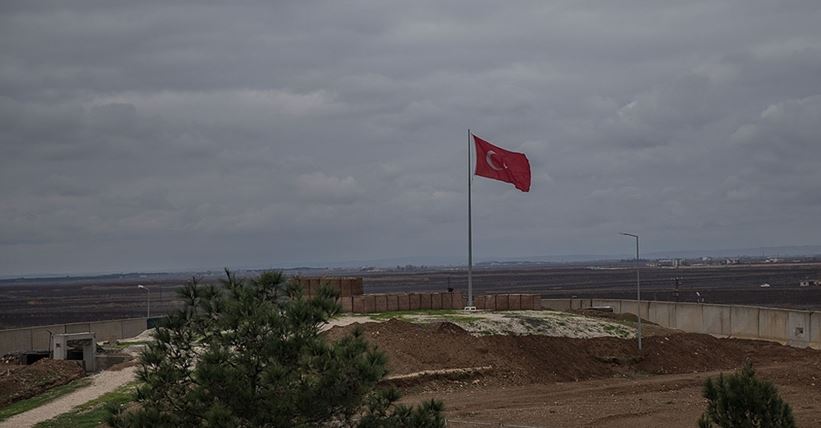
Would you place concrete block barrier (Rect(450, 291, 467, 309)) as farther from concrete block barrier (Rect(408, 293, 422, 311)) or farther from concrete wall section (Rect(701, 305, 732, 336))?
concrete wall section (Rect(701, 305, 732, 336))

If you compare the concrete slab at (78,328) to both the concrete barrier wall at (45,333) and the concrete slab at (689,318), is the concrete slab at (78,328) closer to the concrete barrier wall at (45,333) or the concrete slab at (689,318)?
the concrete barrier wall at (45,333)

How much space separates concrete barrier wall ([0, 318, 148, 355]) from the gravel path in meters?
12.9

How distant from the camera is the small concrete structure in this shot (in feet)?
124

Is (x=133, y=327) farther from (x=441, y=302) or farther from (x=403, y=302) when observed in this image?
(x=441, y=302)

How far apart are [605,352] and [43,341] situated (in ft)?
85.2

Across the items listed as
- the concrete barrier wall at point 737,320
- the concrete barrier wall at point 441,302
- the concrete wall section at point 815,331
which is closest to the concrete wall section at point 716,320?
the concrete barrier wall at point 737,320

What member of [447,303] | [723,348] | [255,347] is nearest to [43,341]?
[447,303]

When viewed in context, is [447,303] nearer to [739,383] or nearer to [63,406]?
[63,406]

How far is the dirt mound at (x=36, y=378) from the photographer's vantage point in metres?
32.1

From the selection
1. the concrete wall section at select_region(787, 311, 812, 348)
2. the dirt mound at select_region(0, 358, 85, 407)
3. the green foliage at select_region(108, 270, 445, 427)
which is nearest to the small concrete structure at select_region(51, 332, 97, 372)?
the dirt mound at select_region(0, 358, 85, 407)

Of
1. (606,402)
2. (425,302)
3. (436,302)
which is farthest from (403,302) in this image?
(606,402)

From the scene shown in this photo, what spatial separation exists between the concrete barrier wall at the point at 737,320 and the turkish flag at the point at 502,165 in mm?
12966

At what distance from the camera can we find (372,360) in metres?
12.6

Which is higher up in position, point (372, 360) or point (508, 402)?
point (372, 360)
